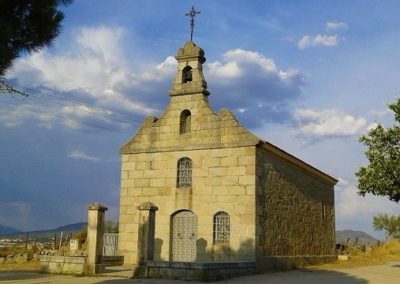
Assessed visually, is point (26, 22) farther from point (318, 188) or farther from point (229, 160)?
point (318, 188)

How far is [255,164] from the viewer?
19.8 m

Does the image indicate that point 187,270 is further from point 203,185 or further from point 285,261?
point 285,261

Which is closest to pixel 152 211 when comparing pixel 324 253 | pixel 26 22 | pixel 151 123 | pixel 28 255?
pixel 151 123

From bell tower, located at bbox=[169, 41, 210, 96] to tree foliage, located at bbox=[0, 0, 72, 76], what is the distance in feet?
39.5

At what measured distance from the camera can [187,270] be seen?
1538cm

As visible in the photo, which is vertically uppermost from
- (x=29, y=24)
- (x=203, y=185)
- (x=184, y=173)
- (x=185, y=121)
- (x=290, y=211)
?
(x=185, y=121)

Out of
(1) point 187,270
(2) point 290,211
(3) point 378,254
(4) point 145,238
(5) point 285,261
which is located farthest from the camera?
(3) point 378,254

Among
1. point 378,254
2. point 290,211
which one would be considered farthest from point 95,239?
point 378,254

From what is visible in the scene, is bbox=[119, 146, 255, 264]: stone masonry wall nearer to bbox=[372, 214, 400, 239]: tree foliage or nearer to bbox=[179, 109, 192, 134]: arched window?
bbox=[179, 109, 192, 134]: arched window

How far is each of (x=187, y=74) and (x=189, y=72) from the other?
5.3 inches

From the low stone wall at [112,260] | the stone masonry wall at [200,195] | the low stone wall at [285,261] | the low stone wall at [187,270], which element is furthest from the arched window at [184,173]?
the low stone wall at [187,270]

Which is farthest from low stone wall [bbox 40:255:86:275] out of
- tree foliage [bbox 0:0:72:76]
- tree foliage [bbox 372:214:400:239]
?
tree foliage [bbox 372:214:400:239]

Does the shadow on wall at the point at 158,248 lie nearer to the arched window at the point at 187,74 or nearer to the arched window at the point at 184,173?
the arched window at the point at 184,173

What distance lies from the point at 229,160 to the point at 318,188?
362 inches
